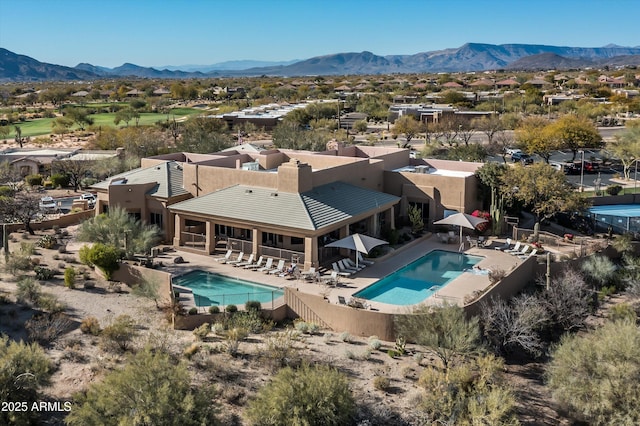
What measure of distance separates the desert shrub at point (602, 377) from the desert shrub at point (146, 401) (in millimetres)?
10005

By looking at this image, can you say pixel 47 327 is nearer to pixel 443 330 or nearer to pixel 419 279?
pixel 443 330

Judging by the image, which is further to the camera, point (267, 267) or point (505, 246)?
point (505, 246)

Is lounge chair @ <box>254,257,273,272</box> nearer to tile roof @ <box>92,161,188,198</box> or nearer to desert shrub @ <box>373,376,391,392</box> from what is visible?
tile roof @ <box>92,161,188,198</box>

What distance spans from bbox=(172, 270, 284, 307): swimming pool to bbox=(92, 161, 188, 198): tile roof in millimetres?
6978

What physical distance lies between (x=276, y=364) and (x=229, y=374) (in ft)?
4.85

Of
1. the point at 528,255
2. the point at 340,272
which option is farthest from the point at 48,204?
the point at 528,255

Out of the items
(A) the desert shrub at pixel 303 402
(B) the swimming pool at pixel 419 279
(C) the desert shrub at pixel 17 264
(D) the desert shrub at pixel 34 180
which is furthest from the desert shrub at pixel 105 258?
(D) the desert shrub at pixel 34 180

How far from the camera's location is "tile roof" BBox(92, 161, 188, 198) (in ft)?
115

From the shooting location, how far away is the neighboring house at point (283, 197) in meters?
30.4

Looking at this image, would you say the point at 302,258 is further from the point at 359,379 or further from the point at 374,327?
the point at 359,379

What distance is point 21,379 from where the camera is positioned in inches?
694

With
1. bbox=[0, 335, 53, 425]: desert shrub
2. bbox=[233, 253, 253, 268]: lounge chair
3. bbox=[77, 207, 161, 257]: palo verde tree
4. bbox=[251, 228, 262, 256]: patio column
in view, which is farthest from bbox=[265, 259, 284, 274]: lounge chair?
bbox=[0, 335, 53, 425]: desert shrub

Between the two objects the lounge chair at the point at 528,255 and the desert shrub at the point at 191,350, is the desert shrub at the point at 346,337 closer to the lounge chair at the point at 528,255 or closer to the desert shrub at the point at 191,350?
the desert shrub at the point at 191,350

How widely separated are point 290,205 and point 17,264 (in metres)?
12.5
